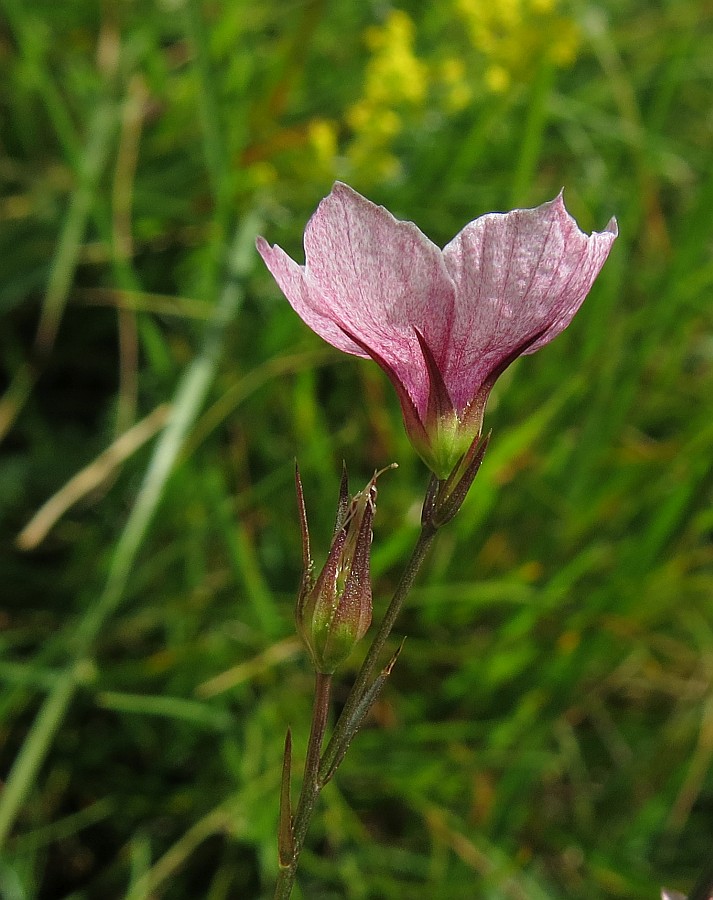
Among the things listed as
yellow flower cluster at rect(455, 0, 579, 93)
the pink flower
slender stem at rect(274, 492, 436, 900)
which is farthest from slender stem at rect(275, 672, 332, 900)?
yellow flower cluster at rect(455, 0, 579, 93)

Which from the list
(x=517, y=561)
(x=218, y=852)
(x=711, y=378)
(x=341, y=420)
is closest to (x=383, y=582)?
(x=517, y=561)

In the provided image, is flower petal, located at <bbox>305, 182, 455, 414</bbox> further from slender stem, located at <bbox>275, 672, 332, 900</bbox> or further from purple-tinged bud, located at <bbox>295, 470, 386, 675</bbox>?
slender stem, located at <bbox>275, 672, 332, 900</bbox>

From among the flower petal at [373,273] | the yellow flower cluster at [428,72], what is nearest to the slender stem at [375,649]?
the flower petal at [373,273]

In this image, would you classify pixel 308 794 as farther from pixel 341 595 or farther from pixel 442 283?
pixel 442 283

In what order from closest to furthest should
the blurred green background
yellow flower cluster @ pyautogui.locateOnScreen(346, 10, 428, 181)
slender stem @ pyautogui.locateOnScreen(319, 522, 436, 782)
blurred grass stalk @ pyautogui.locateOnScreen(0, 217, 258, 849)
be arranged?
slender stem @ pyautogui.locateOnScreen(319, 522, 436, 782) → blurred grass stalk @ pyautogui.locateOnScreen(0, 217, 258, 849) → the blurred green background → yellow flower cluster @ pyautogui.locateOnScreen(346, 10, 428, 181)

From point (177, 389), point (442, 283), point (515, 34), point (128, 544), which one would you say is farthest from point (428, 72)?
point (442, 283)
